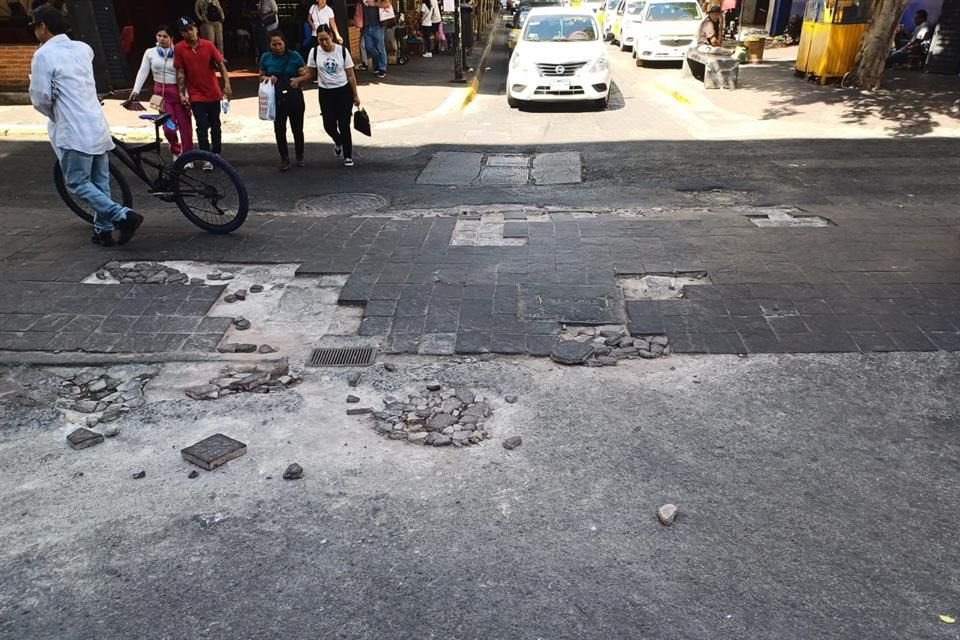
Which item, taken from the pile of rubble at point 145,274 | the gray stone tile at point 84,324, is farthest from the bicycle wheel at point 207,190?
the gray stone tile at point 84,324

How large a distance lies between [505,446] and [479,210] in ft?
14.8

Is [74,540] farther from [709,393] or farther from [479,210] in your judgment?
[479,210]

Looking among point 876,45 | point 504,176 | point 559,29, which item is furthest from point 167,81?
point 876,45

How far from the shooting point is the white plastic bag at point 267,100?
862cm

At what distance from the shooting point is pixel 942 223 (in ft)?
22.7

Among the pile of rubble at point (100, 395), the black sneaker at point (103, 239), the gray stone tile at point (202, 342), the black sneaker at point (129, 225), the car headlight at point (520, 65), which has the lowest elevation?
the pile of rubble at point (100, 395)

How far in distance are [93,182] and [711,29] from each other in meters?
14.6

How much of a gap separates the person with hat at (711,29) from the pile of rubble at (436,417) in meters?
15.1

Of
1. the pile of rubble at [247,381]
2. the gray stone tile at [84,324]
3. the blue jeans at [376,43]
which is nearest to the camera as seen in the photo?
the pile of rubble at [247,381]

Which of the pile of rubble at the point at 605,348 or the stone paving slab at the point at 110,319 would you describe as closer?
the pile of rubble at the point at 605,348

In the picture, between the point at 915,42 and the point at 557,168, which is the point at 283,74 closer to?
the point at 557,168

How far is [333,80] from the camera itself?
890cm

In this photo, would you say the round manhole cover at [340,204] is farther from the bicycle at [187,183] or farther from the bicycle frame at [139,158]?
the bicycle frame at [139,158]

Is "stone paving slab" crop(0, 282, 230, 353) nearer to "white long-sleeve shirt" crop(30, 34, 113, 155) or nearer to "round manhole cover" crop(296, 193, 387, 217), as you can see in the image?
"white long-sleeve shirt" crop(30, 34, 113, 155)
